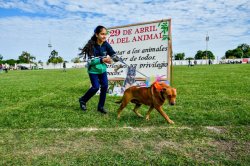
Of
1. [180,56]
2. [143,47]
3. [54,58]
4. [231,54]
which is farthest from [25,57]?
[143,47]

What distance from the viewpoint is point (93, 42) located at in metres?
6.12

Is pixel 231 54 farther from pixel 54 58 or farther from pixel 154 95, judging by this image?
pixel 154 95

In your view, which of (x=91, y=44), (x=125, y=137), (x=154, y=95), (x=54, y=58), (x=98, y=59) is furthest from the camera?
(x=54, y=58)

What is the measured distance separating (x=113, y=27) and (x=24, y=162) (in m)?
6.59

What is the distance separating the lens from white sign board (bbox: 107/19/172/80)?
7879mm

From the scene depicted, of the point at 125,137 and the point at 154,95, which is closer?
the point at 125,137

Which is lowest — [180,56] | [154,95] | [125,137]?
[125,137]

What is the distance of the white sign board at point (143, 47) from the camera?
7.88 metres

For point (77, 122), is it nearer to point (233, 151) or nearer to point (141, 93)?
point (141, 93)

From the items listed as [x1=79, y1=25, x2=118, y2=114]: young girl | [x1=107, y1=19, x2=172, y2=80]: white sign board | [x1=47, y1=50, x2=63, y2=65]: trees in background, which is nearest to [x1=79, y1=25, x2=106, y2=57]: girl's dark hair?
[x1=79, y1=25, x2=118, y2=114]: young girl

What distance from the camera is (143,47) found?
8.41m

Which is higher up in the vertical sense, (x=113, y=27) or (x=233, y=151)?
(x=113, y=27)

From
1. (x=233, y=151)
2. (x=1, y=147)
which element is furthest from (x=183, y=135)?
(x=1, y=147)

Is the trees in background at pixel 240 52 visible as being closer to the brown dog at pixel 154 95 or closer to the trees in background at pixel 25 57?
the trees in background at pixel 25 57
